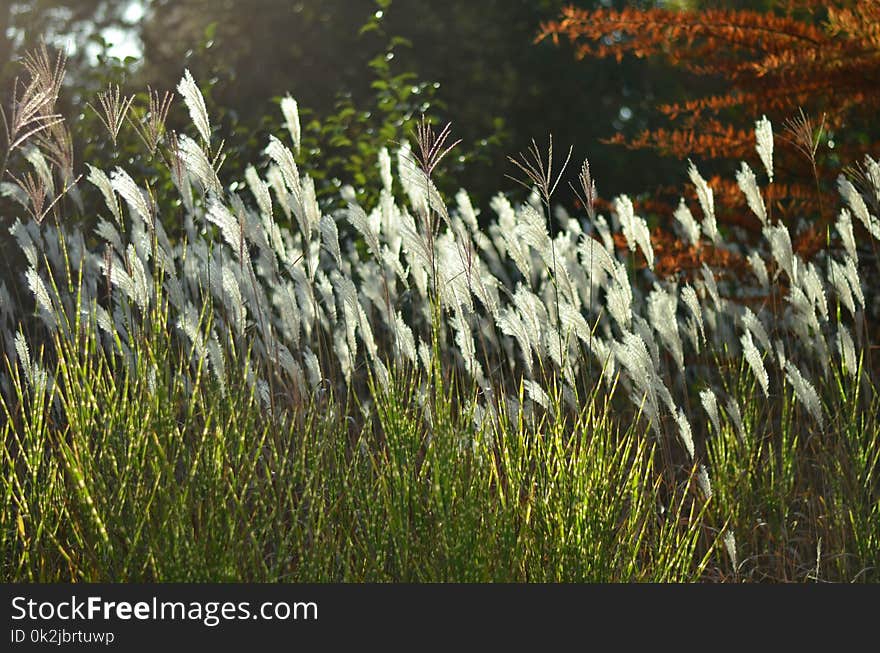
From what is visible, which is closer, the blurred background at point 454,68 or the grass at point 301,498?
the grass at point 301,498

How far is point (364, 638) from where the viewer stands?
6.99ft

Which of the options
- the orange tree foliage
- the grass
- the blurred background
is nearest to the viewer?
the grass

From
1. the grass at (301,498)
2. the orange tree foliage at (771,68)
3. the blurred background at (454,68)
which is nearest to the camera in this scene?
the grass at (301,498)

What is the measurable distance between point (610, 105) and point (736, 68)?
5.30 metres

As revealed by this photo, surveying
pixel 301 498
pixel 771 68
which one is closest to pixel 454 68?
pixel 771 68

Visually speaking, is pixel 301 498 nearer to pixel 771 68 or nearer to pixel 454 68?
pixel 771 68

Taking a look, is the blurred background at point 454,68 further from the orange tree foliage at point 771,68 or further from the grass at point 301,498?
the grass at point 301,498

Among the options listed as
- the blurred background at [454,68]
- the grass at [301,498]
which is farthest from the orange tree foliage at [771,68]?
the blurred background at [454,68]

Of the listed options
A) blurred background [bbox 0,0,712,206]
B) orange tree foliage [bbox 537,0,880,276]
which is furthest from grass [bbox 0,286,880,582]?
blurred background [bbox 0,0,712,206]

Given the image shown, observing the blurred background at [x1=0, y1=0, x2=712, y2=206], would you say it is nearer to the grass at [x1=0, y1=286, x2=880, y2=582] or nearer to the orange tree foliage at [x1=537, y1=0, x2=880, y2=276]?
the orange tree foliage at [x1=537, y1=0, x2=880, y2=276]

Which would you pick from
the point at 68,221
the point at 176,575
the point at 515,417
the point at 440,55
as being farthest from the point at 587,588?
the point at 440,55

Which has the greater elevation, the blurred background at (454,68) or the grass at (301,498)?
the blurred background at (454,68)

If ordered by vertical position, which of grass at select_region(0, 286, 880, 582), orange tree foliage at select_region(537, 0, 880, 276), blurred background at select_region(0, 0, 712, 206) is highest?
blurred background at select_region(0, 0, 712, 206)

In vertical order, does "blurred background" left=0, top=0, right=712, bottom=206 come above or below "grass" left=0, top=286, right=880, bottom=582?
above
